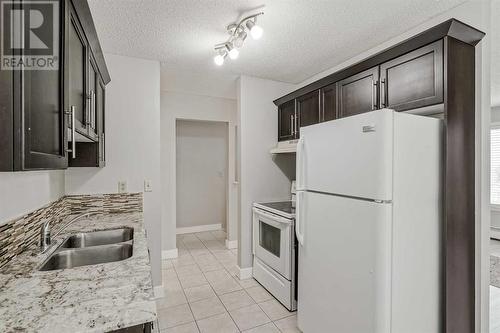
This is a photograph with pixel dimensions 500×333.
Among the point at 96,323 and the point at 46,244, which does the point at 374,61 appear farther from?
the point at 46,244

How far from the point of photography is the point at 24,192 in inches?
59.5

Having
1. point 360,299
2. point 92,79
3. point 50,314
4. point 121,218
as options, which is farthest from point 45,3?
point 360,299

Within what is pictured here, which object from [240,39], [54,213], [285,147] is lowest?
[54,213]

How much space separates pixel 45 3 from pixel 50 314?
3.56 feet

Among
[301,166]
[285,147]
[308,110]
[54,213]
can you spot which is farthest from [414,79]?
[54,213]

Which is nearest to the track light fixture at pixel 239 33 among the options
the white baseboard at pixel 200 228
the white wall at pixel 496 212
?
the white baseboard at pixel 200 228

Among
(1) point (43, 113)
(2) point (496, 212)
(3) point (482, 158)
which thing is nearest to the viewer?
(1) point (43, 113)

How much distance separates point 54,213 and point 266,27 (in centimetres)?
226

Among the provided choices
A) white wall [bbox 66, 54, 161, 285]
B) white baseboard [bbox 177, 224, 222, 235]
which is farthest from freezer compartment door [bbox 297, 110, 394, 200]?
white baseboard [bbox 177, 224, 222, 235]

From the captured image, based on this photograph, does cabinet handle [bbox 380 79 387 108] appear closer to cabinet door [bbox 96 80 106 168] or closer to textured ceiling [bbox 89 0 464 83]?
textured ceiling [bbox 89 0 464 83]

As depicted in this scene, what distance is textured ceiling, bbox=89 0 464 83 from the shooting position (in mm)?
1765

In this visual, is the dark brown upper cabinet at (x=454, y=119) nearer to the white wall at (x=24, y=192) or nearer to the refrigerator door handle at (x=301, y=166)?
the refrigerator door handle at (x=301, y=166)

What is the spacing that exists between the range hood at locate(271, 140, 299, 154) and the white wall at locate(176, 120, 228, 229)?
210cm

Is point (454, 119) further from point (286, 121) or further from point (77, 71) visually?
point (77, 71)
